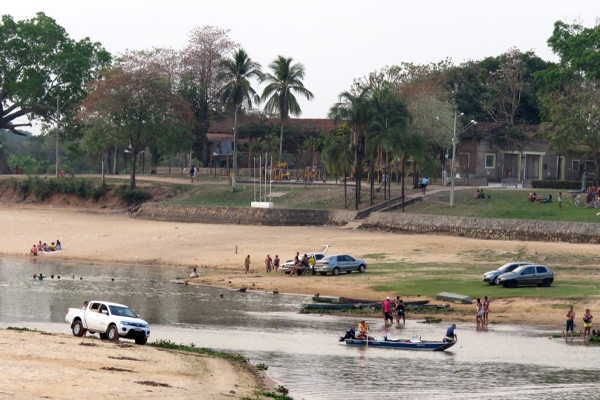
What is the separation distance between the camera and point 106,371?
23.1 m

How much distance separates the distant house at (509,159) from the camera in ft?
319

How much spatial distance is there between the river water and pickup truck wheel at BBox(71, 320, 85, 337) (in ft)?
8.50

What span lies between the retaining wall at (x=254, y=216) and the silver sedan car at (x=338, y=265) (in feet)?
78.7

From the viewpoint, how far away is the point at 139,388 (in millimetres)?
21594

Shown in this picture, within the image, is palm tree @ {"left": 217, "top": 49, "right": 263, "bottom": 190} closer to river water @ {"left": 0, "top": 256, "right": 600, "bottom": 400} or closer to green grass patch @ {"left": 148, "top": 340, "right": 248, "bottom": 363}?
river water @ {"left": 0, "top": 256, "right": 600, "bottom": 400}

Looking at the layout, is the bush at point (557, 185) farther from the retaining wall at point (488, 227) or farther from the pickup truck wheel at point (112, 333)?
the pickup truck wheel at point (112, 333)

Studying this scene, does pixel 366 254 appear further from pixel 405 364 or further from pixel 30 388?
pixel 30 388

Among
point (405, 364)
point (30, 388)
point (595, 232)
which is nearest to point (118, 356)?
point (30, 388)

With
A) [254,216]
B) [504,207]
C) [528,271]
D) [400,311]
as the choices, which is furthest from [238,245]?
[400,311]

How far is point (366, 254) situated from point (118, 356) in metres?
35.5

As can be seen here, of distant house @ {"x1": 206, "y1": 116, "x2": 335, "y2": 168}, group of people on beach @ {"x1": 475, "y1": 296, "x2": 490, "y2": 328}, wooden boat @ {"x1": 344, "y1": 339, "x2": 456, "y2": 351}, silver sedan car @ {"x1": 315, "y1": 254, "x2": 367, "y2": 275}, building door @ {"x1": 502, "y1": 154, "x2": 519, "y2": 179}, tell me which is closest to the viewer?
wooden boat @ {"x1": 344, "y1": 339, "x2": 456, "y2": 351}

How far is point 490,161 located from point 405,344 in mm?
70222

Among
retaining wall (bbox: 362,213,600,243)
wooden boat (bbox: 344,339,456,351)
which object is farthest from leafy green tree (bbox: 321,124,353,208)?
wooden boat (bbox: 344,339,456,351)

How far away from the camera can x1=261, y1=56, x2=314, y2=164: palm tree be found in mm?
102000
